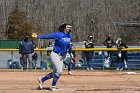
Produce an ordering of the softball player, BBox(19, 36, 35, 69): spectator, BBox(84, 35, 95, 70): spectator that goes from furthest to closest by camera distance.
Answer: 1. BBox(84, 35, 95, 70): spectator
2. BBox(19, 36, 35, 69): spectator
3. the softball player

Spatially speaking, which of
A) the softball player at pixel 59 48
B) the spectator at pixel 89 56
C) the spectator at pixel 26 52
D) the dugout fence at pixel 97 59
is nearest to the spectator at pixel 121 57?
the dugout fence at pixel 97 59

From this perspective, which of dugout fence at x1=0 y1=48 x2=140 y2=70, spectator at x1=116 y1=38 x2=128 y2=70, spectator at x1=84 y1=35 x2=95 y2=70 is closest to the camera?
spectator at x1=116 y1=38 x2=128 y2=70

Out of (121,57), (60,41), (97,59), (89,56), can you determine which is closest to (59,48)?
(60,41)

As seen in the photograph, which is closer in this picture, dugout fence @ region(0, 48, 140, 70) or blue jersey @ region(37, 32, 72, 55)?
blue jersey @ region(37, 32, 72, 55)

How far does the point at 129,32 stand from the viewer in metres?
57.8

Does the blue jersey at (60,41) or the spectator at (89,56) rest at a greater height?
the blue jersey at (60,41)

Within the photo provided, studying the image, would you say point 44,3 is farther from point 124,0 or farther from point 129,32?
point 129,32

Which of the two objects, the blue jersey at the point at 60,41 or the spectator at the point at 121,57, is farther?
the spectator at the point at 121,57

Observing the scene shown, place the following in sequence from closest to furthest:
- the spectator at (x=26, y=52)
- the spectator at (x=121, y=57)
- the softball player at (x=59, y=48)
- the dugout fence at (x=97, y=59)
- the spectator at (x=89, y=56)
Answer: the softball player at (x=59, y=48) → the spectator at (x=26, y=52) → the spectator at (x=121, y=57) → the spectator at (x=89, y=56) → the dugout fence at (x=97, y=59)

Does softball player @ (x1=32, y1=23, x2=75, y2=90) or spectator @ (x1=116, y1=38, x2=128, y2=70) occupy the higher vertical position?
softball player @ (x1=32, y1=23, x2=75, y2=90)

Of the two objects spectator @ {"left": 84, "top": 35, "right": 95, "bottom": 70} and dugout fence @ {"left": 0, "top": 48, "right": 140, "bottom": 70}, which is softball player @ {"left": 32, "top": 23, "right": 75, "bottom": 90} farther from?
spectator @ {"left": 84, "top": 35, "right": 95, "bottom": 70}

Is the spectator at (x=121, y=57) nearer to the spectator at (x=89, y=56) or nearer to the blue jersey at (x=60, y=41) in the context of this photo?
the spectator at (x=89, y=56)

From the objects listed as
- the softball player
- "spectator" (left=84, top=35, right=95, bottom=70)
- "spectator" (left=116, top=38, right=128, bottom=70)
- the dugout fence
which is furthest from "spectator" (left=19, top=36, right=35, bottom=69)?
the softball player

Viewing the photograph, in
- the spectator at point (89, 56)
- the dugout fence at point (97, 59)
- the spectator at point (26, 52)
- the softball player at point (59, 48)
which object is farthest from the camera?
the dugout fence at point (97, 59)
